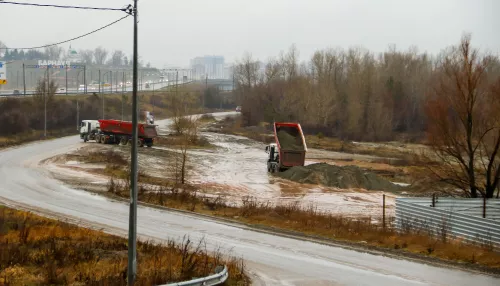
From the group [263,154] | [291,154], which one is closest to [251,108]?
[263,154]

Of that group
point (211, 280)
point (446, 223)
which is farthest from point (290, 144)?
point (211, 280)

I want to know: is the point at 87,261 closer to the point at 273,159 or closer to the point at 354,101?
the point at 273,159

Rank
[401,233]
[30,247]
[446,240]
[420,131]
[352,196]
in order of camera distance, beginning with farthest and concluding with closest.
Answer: [420,131], [352,196], [401,233], [446,240], [30,247]

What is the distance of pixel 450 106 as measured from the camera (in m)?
30.5

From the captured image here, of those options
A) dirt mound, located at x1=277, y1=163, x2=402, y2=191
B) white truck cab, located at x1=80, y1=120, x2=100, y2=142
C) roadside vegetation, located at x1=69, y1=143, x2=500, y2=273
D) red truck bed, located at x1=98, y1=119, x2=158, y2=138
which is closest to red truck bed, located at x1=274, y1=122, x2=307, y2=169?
dirt mound, located at x1=277, y1=163, x2=402, y2=191

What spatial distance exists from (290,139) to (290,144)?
611mm

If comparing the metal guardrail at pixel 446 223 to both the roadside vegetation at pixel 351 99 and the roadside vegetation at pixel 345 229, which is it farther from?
the roadside vegetation at pixel 351 99

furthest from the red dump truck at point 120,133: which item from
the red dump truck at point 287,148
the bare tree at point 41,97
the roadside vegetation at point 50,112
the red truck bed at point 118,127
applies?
the bare tree at point 41,97

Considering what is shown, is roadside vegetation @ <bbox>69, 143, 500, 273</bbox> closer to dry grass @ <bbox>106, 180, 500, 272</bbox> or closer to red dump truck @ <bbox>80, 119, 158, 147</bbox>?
dry grass @ <bbox>106, 180, 500, 272</bbox>

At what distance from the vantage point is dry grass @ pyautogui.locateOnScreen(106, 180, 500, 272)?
59.5 feet

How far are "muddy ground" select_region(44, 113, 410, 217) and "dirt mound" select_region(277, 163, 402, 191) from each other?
112 centimetres

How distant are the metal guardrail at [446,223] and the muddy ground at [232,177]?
7.21 m

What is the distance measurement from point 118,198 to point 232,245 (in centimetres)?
1280

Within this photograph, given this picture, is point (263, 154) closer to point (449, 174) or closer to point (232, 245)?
point (449, 174)
